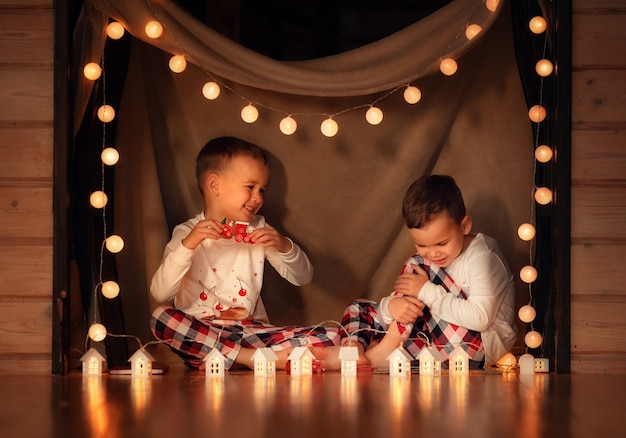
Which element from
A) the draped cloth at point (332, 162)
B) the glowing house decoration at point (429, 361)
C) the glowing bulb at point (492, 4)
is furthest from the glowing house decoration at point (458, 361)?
the glowing bulb at point (492, 4)

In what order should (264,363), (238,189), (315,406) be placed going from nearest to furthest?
(315,406) → (264,363) → (238,189)


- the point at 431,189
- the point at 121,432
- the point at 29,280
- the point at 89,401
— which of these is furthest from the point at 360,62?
the point at 121,432

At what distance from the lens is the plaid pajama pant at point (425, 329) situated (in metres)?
2.31

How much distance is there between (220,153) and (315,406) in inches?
43.2

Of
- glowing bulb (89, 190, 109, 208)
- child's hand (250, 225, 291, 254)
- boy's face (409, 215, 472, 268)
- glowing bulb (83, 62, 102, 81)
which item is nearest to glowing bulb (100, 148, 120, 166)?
glowing bulb (89, 190, 109, 208)

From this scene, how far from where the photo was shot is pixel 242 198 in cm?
245

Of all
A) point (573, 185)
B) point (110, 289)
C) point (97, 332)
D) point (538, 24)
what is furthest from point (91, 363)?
point (538, 24)

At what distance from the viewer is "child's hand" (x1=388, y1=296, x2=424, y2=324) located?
91.7 inches

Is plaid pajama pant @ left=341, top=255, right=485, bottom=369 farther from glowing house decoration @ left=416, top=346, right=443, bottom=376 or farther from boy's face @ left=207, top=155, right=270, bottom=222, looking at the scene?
boy's face @ left=207, top=155, right=270, bottom=222

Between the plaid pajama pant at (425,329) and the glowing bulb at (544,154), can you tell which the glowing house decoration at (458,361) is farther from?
the glowing bulb at (544,154)

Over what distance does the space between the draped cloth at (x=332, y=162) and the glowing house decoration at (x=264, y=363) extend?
0.51 meters

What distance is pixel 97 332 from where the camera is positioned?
2207mm

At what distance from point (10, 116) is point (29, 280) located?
399mm

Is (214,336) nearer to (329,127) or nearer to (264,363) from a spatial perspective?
(264,363)
